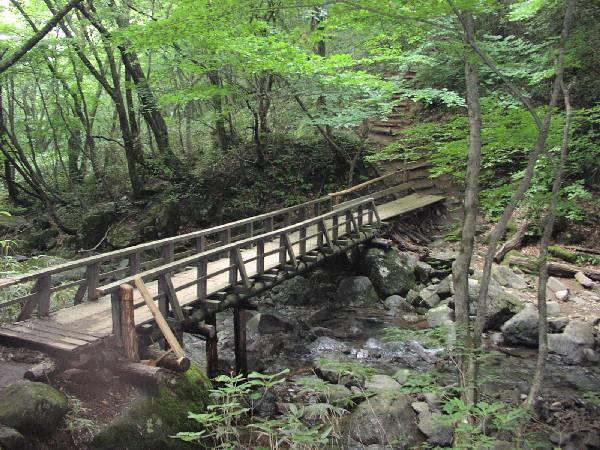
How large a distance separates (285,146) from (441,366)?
11945 millimetres

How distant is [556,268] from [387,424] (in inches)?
317

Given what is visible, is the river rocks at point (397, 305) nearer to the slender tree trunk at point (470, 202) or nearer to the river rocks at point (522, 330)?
the river rocks at point (522, 330)

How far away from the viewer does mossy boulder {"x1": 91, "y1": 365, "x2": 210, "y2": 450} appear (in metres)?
4.72

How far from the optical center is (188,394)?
5590 millimetres

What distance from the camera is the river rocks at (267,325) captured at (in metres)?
10.8

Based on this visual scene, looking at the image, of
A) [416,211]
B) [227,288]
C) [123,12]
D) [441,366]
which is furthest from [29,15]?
[441,366]

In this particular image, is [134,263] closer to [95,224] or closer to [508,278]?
[508,278]

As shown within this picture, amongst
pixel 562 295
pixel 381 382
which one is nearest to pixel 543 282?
pixel 381 382

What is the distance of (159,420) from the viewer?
16.7 feet

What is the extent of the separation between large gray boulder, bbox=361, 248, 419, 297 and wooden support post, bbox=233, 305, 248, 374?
5.47 metres

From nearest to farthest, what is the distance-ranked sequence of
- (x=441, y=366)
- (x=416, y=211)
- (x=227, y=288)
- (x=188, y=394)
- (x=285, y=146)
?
(x=188, y=394) → (x=227, y=288) → (x=441, y=366) → (x=416, y=211) → (x=285, y=146)

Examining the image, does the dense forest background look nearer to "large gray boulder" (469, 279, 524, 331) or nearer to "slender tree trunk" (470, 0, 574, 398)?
"large gray boulder" (469, 279, 524, 331)

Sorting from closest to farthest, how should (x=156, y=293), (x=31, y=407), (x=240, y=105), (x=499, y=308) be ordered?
(x=31, y=407) → (x=156, y=293) → (x=499, y=308) → (x=240, y=105)

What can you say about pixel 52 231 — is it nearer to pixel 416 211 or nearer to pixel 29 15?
pixel 29 15
